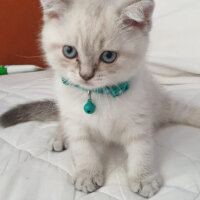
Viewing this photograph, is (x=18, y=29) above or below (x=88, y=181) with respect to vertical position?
above

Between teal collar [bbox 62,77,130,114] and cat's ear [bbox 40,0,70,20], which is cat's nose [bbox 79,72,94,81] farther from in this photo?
cat's ear [bbox 40,0,70,20]

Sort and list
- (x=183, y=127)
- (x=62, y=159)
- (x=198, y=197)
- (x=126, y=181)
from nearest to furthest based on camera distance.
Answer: (x=198, y=197), (x=126, y=181), (x=62, y=159), (x=183, y=127)

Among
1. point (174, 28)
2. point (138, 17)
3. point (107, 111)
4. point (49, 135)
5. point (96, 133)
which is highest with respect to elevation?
point (138, 17)

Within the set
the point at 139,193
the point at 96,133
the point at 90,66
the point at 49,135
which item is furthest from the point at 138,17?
the point at 49,135

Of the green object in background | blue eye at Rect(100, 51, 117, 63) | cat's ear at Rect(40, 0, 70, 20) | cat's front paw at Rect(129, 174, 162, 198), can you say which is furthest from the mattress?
the green object in background

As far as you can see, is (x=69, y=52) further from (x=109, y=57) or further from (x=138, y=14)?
(x=138, y=14)

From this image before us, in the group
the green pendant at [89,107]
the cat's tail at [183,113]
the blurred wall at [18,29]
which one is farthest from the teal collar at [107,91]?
the blurred wall at [18,29]

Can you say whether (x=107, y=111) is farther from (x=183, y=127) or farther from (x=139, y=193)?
(x=183, y=127)

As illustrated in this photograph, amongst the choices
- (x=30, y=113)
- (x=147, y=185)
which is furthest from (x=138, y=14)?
(x=30, y=113)
